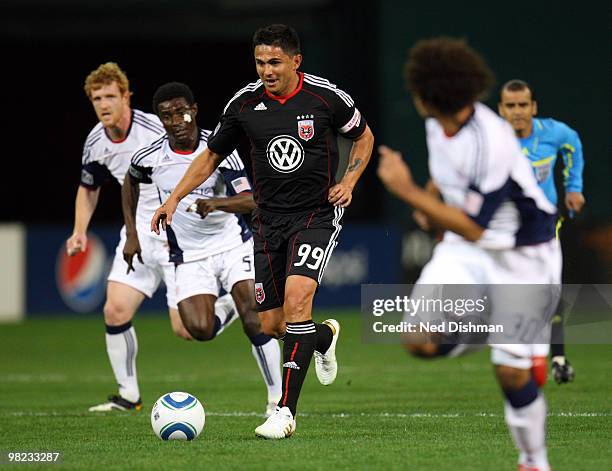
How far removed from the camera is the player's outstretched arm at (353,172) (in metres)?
7.79

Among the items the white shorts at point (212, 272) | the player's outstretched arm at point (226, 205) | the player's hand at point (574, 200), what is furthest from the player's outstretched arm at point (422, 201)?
the player's hand at point (574, 200)

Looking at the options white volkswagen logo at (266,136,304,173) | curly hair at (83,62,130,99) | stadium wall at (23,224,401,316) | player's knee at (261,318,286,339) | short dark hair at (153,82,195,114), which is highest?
curly hair at (83,62,130,99)

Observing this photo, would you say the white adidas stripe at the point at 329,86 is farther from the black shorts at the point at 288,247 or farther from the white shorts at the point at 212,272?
the white shorts at the point at 212,272

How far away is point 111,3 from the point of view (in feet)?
75.6

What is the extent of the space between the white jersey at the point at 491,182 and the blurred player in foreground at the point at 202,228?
10.5 feet

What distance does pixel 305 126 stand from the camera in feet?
25.9

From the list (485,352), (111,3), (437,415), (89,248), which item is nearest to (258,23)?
(111,3)

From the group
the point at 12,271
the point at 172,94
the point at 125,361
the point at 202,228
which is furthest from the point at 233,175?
the point at 12,271

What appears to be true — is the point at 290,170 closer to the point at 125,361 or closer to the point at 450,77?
the point at 450,77

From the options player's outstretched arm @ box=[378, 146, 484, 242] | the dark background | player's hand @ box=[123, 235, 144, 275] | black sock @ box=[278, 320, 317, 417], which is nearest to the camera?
player's outstretched arm @ box=[378, 146, 484, 242]

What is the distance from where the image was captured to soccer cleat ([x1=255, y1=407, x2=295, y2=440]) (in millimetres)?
7387

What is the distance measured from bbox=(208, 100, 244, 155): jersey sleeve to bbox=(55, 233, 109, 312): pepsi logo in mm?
11498

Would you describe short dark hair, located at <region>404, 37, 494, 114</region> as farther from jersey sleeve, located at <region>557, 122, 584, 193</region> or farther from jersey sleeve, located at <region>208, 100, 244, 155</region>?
jersey sleeve, located at <region>557, 122, 584, 193</region>

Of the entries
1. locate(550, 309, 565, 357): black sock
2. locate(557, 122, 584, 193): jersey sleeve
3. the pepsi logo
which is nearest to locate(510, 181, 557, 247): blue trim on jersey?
locate(557, 122, 584, 193): jersey sleeve
